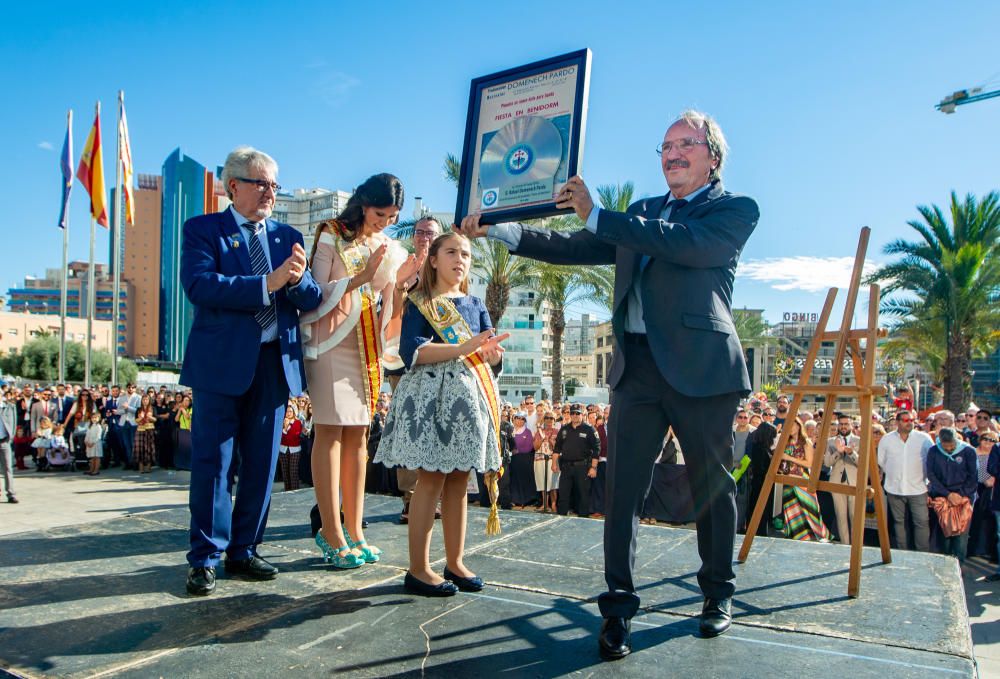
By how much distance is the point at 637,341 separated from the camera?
2.80 meters

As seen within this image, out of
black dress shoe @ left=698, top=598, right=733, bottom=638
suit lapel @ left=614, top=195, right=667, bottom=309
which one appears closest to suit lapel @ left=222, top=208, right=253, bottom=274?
suit lapel @ left=614, top=195, right=667, bottom=309

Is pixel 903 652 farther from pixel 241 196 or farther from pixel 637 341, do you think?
pixel 241 196

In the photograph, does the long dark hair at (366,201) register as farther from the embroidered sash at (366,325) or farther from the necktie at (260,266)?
the necktie at (260,266)

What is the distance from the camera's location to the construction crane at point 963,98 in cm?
6429

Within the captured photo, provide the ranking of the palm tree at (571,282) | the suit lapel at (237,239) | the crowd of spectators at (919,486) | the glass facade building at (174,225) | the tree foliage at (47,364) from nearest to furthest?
the suit lapel at (237,239) → the crowd of spectators at (919,486) → the palm tree at (571,282) → the tree foliage at (47,364) → the glass facade building at (174,225)

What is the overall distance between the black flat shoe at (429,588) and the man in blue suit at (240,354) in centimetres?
67

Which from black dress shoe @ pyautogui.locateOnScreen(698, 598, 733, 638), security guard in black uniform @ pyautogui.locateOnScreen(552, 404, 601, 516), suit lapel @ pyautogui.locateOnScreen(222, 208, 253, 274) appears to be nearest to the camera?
black dress shoe @ pyautogui.locateOnScreen(698, 598, 733, 638)

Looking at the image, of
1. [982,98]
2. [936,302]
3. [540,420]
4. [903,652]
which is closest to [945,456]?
[540,420]

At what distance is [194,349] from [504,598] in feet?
5.55

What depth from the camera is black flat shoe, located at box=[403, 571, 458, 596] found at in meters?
2.92

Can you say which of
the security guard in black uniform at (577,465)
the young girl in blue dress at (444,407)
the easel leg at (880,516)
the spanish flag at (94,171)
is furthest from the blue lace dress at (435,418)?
the spanish flag at (94,171)

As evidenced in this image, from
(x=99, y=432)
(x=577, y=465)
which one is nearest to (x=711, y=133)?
(x=577, y=465)

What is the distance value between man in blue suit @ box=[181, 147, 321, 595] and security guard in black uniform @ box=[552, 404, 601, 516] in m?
8.21

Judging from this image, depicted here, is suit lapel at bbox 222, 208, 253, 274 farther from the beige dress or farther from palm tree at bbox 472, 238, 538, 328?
palm tree at bbox 472, 238, 538, 328
